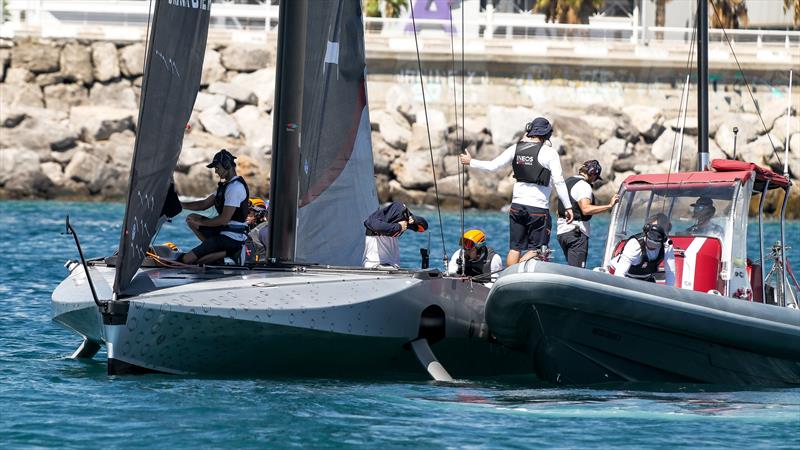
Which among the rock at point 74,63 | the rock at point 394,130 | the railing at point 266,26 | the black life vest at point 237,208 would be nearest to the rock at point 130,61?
the railing at point 266,26

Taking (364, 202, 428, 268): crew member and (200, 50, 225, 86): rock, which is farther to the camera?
(200, 50, 225, 86): rock

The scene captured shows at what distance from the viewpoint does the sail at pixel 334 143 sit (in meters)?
13.3

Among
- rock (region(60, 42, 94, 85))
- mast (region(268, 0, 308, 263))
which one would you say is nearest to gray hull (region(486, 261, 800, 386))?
mast (region(268, 0, 308, 263))

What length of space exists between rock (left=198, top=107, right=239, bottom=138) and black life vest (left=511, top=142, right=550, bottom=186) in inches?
1106

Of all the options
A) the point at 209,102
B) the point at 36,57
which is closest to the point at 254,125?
the point at 209,102

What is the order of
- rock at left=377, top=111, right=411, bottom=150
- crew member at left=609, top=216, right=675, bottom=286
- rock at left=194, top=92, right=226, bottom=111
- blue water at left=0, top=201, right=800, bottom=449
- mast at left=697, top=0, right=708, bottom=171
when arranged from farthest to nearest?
rock at left=194, top=92, right=226, bottom=111, rock at left=377, top=111, right=411, bottom=150, mast at left=697, top=0, right=708, bottom=171, crew member at left=609, top=216, right=675, bottom=286, blue water at left=0, top=201, right=800, bottom=449

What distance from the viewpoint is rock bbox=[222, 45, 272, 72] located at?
141ft

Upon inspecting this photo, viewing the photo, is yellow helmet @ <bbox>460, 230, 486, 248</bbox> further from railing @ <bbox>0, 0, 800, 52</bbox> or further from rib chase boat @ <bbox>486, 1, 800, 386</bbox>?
railing @ <bbox>0, 0, 800, 52</bbox>

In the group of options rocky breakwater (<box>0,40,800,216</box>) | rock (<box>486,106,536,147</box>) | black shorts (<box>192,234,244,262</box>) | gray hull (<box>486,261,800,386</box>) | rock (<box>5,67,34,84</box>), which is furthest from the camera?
rock (<box>5,67,34,84</box>)

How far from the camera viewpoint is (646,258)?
12.0m

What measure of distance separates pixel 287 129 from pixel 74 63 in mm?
30477

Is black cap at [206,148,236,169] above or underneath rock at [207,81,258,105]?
underneath

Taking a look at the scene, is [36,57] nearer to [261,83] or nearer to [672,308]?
[261,83]

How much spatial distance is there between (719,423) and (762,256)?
2927mm
